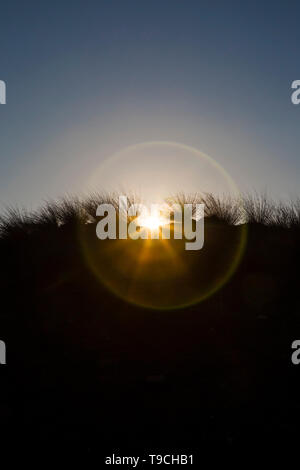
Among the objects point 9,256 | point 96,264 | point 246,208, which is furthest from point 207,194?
point 9,256

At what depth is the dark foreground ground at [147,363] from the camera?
3312mm

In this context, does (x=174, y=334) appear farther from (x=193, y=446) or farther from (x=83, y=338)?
(x=193, y=446)

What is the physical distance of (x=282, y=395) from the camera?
3.73m

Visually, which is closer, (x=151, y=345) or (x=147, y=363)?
(x=147, y=363)

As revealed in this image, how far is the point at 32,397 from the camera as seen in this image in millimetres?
3781

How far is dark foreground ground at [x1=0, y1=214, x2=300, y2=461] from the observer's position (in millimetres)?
3312

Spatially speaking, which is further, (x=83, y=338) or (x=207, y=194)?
(x=207, y=194)

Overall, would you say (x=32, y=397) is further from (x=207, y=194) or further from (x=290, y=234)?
(x=207, y=194)

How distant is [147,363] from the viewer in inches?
165

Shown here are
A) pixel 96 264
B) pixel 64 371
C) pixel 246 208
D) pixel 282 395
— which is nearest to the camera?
pixel 282 395
